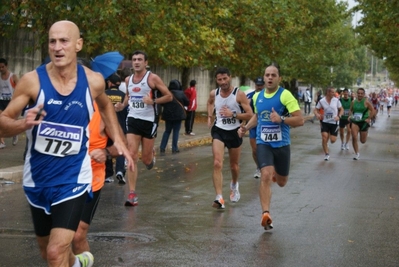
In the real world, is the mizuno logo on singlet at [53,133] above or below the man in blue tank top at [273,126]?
above

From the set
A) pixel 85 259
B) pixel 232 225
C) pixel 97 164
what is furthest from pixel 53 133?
pixel 232 225

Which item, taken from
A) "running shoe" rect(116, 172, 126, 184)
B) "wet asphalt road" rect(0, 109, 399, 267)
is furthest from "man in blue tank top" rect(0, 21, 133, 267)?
"running shoe" rect(116, 172, 126, 184)

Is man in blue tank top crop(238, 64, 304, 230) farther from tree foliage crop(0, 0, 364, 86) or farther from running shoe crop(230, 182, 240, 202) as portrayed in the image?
tree foliage crop(0, 0, 364, 86)

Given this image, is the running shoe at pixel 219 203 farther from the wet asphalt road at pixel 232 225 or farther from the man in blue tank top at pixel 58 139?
the man in blue tank top at pixel 58 139

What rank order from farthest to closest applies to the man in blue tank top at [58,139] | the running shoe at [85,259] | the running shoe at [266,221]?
the running shoe at [266,221], the running shoe at [85,259], the man in blue tank top at [58,139]

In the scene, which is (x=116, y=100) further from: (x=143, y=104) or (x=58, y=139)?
(x=58, y=139)

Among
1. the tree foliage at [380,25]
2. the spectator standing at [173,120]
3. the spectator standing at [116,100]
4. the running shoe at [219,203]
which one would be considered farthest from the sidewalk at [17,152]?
the tree foliage at [380,25]

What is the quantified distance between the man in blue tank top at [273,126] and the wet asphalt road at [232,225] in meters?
0.64

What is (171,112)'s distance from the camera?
859 inches

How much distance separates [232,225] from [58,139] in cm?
483

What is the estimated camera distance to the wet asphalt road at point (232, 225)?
8.31 metres

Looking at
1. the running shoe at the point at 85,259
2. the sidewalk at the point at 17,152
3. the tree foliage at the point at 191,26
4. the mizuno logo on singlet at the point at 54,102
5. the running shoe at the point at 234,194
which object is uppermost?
the tree foliage at the point at 191,26

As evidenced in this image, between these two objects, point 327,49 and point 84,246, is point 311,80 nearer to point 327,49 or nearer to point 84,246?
point 327,49

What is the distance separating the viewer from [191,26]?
2431 cm
